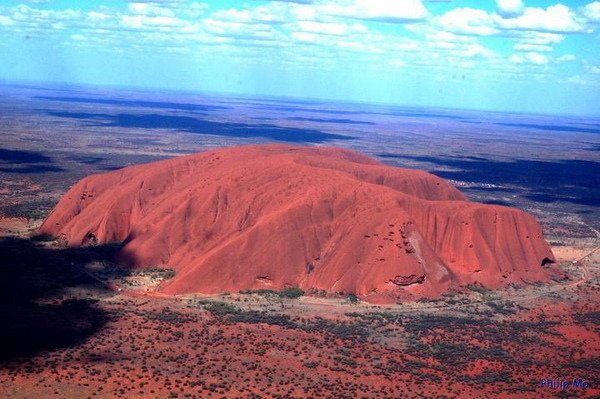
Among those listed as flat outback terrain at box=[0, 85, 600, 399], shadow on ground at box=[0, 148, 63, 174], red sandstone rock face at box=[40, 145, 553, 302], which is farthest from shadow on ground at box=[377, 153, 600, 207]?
shadow on ground at box=[0, 148, 63, 174]

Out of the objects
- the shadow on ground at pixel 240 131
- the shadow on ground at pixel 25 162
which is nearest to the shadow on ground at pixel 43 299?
the shadow on ground at pixel 25 162

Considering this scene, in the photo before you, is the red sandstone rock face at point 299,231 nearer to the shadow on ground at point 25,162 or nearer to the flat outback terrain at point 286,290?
the flat outback terrain at point 286,290

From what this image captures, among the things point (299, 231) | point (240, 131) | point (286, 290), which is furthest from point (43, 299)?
point (240, 131)

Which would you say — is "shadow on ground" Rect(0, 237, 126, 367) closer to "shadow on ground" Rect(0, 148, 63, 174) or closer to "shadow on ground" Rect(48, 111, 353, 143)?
"shadow on ground" Rect(0, 148, 63, 174)

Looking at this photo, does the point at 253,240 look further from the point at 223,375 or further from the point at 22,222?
the point at 22,222

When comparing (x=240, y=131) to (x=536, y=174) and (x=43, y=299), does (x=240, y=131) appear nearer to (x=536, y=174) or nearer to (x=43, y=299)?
(x=536, y=174)
